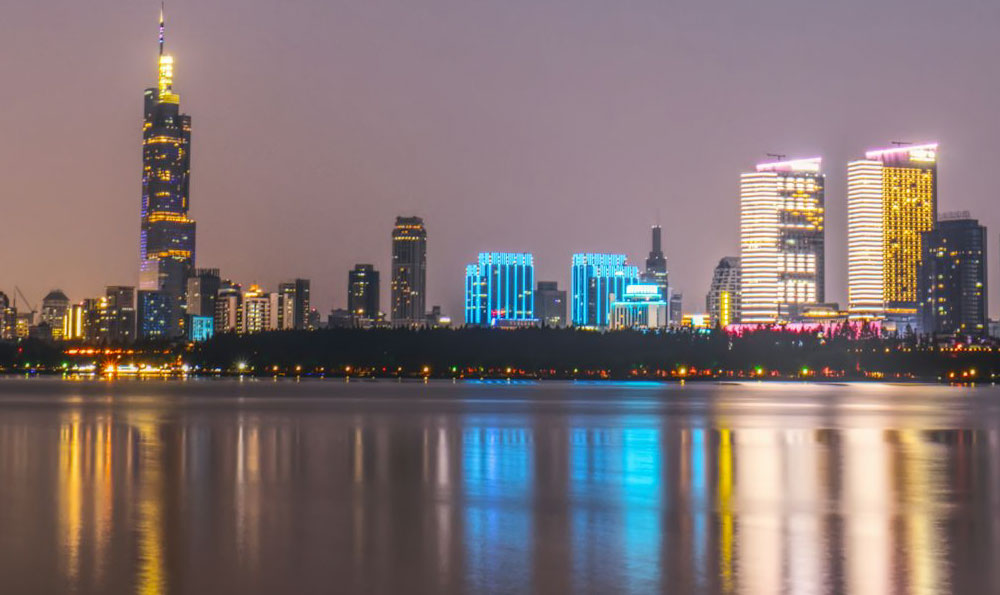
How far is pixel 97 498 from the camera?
28.2m

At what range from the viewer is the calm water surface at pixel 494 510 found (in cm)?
1906

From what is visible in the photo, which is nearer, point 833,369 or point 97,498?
point 97,498

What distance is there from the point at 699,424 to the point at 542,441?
14.9 meters

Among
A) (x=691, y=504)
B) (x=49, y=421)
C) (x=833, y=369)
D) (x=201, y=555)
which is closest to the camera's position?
(x=201, y=555)

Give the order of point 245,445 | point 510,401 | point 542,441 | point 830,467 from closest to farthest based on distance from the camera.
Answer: point 830,467 < point 245,445 < point 542,441 < point 510,401

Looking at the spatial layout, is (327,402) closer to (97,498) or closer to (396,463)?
(396,463)

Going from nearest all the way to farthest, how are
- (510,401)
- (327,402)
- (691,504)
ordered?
(691,504) < (327,402) < (510,401)

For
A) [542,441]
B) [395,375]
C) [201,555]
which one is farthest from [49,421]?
[395,375]

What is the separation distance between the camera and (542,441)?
4700cm

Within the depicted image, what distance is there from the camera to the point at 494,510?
26750mm

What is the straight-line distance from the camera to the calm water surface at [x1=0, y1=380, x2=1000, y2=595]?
19.1m

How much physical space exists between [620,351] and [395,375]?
34.0m

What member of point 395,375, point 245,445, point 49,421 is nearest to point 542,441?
point 245,445

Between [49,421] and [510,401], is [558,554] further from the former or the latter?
[510,401]
